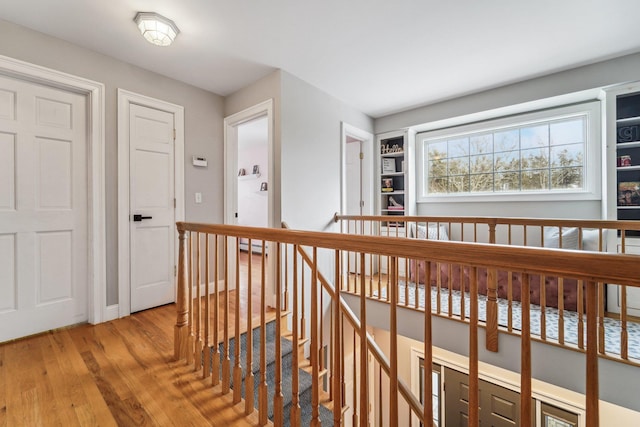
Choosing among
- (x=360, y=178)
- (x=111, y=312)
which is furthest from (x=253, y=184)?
(x=111, y=312)

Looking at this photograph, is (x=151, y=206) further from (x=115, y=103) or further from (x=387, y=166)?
(x=387, y=166)

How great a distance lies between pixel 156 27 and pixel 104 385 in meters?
2.32

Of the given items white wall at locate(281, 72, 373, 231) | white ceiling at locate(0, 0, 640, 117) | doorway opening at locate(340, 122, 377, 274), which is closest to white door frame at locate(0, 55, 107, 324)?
white ceiling at locate(0, 0, 640, 117)

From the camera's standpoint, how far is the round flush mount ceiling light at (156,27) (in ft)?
6.26

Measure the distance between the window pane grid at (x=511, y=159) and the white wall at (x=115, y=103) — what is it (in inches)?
114

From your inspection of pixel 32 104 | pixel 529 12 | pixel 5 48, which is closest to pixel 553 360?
pixel 529 12

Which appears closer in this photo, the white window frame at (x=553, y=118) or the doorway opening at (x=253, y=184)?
the white window frame at (x=553, y=118)

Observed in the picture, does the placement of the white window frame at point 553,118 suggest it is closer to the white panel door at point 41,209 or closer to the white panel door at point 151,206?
the white panel door at point 151,206

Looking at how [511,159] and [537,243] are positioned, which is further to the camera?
[511,159]

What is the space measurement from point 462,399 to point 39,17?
5338 millimetres

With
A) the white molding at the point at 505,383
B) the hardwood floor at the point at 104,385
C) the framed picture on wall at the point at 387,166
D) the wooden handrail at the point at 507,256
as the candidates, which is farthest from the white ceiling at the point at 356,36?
the white molding at the point at 505,383

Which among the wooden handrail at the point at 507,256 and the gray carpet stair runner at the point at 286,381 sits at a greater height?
the wooden handrail at the point at 507,256

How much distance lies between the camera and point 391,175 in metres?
4.19

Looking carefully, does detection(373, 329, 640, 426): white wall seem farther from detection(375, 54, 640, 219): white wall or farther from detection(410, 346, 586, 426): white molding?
detection(375, 54, 640, 219): white wall
